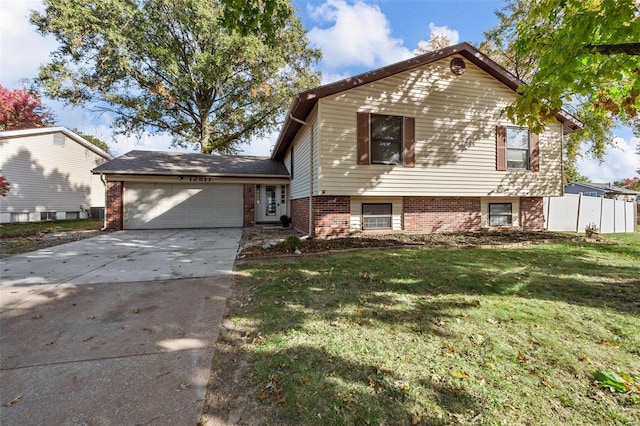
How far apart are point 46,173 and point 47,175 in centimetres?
13

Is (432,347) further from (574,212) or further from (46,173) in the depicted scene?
(46,173)

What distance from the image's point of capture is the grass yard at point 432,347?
1.80m

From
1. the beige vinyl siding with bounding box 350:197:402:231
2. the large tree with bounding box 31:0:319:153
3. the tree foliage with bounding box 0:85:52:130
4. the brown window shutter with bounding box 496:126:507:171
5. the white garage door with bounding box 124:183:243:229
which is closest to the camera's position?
the beige vinyl siding with bounding box 350:197:402:231

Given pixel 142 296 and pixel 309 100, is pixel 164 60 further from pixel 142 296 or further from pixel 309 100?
pixel 142 296

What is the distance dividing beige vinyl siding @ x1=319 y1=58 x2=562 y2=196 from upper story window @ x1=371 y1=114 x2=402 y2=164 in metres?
0.23

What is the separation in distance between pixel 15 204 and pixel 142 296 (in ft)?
60.3

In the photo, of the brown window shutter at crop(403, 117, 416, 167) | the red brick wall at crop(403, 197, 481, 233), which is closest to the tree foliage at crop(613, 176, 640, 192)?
the red brick wall at crop(403, 197, 481, 233)

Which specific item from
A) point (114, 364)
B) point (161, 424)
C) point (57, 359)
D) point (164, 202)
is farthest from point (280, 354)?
point (164, 202)

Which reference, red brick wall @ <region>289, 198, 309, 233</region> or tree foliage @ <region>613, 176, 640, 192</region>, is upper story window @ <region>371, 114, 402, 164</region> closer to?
red brick wall @ <region>289, 198, 309, 233</region>

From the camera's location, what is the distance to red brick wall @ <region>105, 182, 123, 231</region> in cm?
1169

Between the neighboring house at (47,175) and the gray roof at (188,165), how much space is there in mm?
6800

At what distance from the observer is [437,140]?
28.8 ft

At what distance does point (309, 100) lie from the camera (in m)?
7.75

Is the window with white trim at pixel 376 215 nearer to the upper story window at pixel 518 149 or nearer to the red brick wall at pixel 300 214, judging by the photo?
the red brick wall at pixel 300 214
